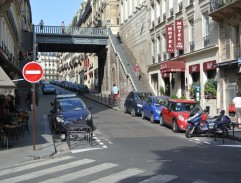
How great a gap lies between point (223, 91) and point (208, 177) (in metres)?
17.6

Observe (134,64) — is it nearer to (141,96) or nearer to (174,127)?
(141,96)

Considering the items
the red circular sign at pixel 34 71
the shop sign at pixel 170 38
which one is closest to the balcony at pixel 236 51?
the shop sign at pixel 170 38

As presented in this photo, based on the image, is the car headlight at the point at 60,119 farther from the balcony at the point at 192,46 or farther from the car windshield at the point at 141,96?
the balcony at the point at 192,46

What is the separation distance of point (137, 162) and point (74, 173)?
1949mm

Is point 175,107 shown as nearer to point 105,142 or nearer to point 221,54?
point 105,142

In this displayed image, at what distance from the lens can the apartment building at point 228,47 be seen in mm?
23811

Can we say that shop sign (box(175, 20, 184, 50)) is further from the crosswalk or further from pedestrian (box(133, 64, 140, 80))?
the crosswalk

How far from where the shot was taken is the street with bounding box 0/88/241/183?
352 inches

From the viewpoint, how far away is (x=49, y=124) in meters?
22.2

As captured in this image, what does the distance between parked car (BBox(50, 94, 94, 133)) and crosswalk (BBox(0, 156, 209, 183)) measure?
601cm

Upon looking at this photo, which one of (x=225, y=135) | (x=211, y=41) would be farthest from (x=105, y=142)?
(x=211, y=41)

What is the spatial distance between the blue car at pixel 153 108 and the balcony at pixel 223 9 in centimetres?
616

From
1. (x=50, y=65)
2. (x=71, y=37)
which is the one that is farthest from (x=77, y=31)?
(x=50, y=65)

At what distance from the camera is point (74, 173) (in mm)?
9500
